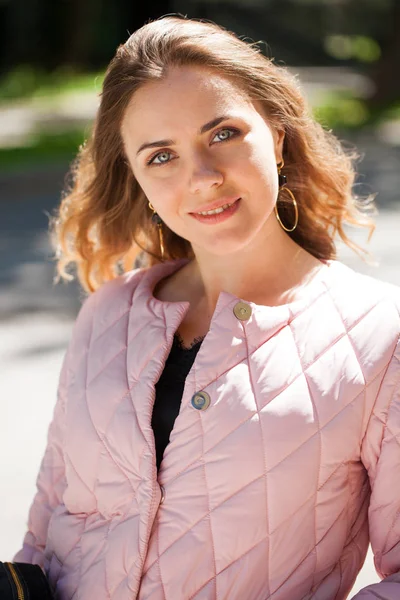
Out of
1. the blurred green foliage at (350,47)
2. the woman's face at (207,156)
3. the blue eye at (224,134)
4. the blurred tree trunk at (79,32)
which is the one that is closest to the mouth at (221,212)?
the woman's face at (207,156)

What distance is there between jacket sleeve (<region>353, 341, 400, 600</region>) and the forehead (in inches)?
26.0

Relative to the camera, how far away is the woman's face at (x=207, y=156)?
200cm

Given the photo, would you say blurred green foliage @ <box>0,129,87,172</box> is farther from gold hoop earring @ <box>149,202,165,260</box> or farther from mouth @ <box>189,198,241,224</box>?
mouth @ <box>189,198,241,224</box>

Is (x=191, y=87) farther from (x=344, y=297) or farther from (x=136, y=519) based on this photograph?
(x=136, y=519)

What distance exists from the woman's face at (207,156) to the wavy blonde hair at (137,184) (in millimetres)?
52

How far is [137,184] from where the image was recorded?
8.21 feet

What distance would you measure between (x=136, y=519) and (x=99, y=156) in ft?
3.24

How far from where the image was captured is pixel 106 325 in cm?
233

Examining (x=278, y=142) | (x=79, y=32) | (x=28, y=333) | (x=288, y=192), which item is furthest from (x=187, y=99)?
(x=79, y=32)

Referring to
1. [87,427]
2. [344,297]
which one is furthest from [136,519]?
[344,297]

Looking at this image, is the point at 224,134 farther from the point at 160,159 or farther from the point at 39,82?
the point at 39,82

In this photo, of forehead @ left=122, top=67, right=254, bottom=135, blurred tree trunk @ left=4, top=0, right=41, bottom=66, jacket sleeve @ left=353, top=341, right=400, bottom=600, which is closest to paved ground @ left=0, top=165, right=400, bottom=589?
jacket sleeve @ left=353, top=341, right=400, bottom=600

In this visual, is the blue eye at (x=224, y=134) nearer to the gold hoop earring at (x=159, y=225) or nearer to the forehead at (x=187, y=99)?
the forehead at (x=187, y=99)

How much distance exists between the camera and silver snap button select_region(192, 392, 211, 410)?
1.93 m
